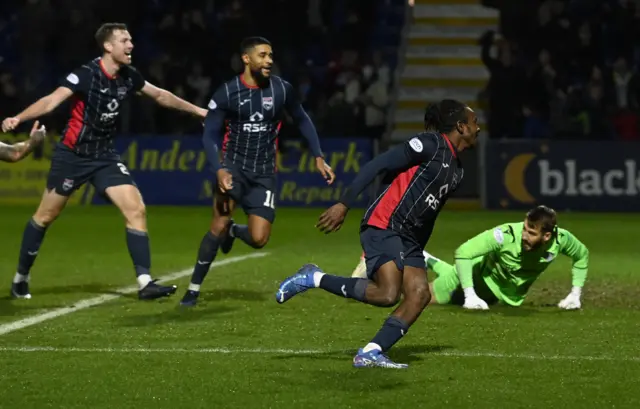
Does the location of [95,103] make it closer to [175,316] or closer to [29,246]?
[29,246]

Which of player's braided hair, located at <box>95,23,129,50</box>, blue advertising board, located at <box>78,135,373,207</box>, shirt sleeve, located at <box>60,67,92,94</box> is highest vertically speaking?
player's braided hair, located at <box>95,23,129,50</box>

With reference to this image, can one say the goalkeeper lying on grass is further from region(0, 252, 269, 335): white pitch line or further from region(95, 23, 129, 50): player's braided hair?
region(95, 23, 129, 50): player's braided hair

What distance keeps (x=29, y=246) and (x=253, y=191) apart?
191cm

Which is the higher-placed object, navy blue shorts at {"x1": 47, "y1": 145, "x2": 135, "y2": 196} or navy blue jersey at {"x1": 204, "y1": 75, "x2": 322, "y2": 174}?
navy blue jersey at {"x1": 204, "y1": 75, "x2": 322, "y2": 174}

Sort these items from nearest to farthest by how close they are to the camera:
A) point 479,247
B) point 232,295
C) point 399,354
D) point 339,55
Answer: point 399,354 < point 479,247 < point 232,295 < point 339,55

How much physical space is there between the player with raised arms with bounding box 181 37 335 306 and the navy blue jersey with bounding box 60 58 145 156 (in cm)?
93

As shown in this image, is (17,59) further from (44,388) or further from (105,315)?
(44,388)

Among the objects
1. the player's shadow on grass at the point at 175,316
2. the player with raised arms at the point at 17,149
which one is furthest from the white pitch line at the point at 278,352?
the player with raised arms at the point at 17,149

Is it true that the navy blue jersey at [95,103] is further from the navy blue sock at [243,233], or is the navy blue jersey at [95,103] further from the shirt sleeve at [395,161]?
the shirt sleeve at [395,161]

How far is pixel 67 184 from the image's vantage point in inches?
420

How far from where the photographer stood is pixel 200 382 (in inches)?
277

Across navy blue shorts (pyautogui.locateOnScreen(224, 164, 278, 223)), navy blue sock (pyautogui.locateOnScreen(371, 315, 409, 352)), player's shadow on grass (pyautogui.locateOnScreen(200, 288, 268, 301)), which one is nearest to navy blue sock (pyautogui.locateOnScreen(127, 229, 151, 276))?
player's shadow on grass (pyautogui.locateOnScreen(200, 288, 268, 301))

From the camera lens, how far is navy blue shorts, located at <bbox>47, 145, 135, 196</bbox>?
10648 mm

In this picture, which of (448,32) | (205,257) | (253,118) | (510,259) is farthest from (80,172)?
(448,32)
